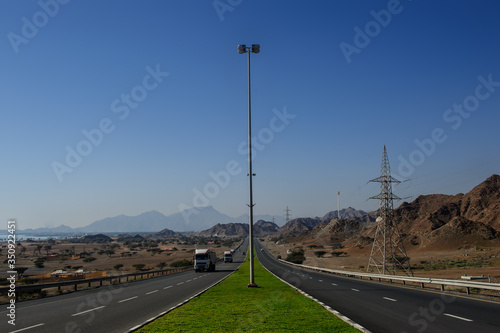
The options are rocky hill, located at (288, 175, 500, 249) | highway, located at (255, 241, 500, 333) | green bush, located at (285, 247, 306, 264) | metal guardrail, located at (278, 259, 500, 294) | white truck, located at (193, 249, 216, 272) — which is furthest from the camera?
rocky hill, located at (288, 175, 500, 249)

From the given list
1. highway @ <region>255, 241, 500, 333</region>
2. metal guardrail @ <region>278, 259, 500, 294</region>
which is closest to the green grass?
highway @ <region>255, 241, 500, 333</region>

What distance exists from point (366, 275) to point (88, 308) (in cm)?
3134

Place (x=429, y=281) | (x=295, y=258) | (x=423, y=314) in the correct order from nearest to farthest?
(x=423, y=314) < (x=429, y=281) < (x=295, y=258)

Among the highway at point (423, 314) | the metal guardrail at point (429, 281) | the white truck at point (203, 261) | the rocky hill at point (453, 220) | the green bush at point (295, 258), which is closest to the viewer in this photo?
the highway at point (423, 314)

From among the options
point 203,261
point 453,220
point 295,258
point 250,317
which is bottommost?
point 295,258

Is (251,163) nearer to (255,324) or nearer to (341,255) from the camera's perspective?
(255,324)

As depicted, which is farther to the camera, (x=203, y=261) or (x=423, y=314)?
(x=203, y=261)

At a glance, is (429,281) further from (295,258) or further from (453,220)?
(453,220)

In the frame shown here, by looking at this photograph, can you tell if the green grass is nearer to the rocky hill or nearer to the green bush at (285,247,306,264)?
the green bush at (285,247,306,264)

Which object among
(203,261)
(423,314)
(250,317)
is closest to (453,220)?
(203,261)

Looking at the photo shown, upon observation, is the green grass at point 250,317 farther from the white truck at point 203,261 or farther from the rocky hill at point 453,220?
the rocky hill at point 453,220

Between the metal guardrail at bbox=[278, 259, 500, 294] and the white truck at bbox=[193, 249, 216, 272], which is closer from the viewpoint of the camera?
the metal guardrail at bbox=[278, 259, 500, 294]

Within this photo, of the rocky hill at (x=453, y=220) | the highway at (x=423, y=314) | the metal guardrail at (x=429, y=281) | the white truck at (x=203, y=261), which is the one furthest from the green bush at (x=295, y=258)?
the highway at (x=423, y=314)

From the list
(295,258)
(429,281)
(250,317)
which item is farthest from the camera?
(295,258)
